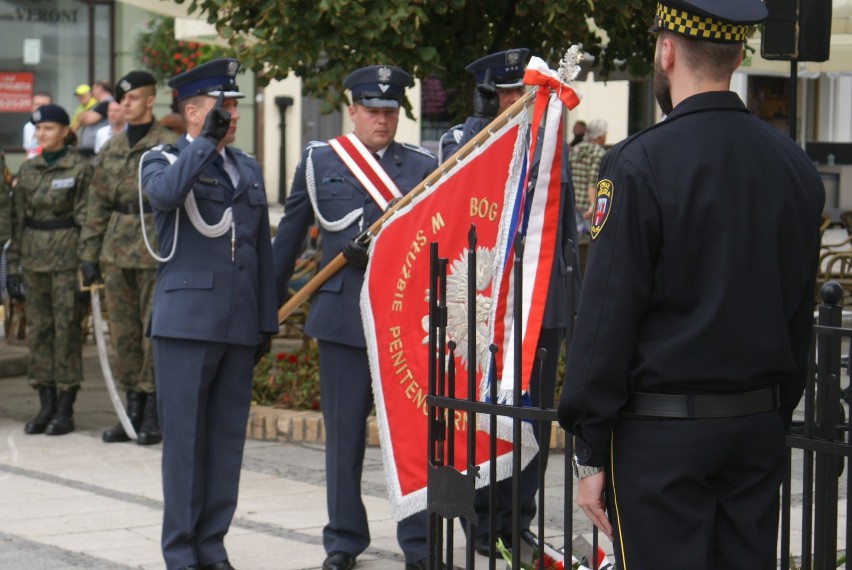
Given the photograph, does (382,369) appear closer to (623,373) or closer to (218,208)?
(218,208)

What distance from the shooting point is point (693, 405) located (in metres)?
3.26

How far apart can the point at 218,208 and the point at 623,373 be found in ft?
9.91

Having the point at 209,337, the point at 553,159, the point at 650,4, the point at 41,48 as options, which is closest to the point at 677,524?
the point at 553,159

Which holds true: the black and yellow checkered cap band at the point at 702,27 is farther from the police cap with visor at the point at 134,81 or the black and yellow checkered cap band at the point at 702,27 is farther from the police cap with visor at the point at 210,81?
the police cap with visor at the point at 134,81

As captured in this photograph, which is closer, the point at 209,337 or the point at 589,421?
the point at 589,421

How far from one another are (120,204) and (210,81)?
3.02m

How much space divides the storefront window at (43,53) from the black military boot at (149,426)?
14.6m

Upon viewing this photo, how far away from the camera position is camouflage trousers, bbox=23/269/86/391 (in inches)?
363

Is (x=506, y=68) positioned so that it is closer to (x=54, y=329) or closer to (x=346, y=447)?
(x=346, y=447)

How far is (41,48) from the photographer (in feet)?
75.8

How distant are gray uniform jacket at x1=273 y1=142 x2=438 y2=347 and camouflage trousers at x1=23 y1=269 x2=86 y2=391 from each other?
10.8ft

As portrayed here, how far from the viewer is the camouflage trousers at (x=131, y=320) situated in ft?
29.0

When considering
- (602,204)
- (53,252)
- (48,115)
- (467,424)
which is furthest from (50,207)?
(602,204)

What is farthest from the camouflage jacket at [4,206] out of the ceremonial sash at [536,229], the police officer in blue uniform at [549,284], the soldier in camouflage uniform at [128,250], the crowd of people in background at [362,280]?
the ceremonial sash at [536,229]
